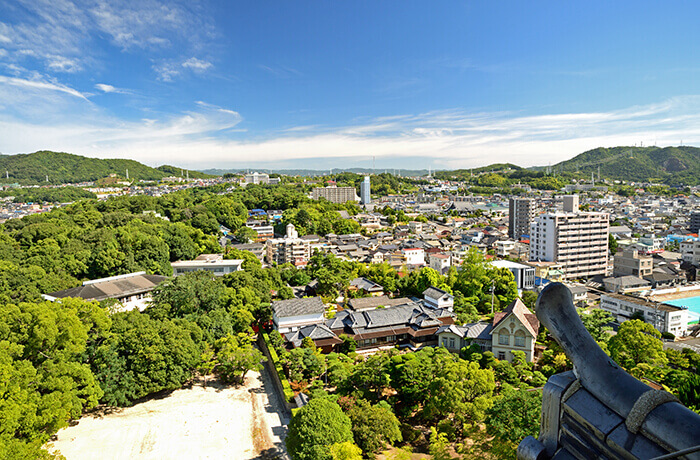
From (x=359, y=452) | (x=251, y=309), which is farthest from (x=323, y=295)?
(x=359, y=452)

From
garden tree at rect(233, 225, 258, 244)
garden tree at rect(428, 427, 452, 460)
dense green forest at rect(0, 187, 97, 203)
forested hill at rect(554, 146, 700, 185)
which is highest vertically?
forested hill at rect(554, 146, 700, 185)

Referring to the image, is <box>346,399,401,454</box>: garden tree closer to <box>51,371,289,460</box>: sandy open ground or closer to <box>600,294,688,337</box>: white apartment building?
<box>51,371,289,460</box>: sandy open ground

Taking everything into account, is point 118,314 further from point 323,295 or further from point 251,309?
point 323,295

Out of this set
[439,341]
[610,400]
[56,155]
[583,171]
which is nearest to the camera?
[610,400]

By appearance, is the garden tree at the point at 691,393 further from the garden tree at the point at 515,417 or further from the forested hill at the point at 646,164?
the forested hill at the point at 646,164

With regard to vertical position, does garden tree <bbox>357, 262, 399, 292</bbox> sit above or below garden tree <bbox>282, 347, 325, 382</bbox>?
above

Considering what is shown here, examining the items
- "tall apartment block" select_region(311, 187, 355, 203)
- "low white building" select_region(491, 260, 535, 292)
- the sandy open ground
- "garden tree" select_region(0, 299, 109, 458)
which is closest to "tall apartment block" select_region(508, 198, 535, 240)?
"low white building" select_region(491, 260, 535, 292)

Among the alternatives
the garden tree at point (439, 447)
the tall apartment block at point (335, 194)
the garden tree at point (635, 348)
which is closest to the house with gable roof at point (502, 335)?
the garden tree at point (635, 348)
